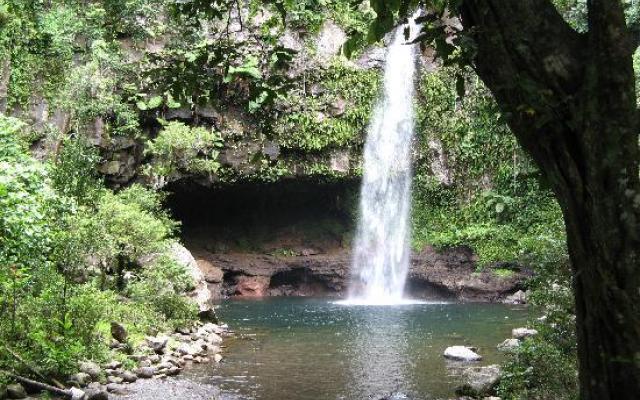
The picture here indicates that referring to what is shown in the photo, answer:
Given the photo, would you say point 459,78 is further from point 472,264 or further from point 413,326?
point 472,264

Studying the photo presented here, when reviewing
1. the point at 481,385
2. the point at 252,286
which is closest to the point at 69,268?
the point at 481,385

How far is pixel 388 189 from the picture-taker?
26422mm

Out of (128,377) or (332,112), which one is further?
(332,112)

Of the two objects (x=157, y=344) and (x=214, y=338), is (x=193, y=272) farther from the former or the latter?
(x=157, y=344)

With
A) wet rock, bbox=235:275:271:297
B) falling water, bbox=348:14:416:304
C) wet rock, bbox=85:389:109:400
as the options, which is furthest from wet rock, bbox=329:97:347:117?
wet rock, bbox=85:389:109:400

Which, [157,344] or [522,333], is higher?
[522,333]

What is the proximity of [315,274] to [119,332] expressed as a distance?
1584 cm

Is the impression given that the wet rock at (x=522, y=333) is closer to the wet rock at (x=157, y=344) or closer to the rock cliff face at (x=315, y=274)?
the wet rock at (x=157, y=344)

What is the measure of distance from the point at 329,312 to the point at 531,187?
11.1 m

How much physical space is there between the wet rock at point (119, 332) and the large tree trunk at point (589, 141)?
9.59m

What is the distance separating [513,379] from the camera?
7031mm

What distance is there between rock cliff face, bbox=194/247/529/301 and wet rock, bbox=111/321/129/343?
44.6ft

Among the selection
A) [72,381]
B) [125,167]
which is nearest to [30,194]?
[72,381]

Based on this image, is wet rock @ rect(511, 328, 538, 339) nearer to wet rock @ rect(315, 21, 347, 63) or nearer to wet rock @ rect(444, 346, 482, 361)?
wet rock @ rect(444, 346, 482, 361)
